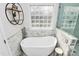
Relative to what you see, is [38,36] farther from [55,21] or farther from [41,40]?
[55,21]

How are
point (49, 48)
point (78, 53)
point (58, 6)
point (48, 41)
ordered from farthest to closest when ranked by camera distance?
point (48, 41) < point (58, 6) < point (49, 48) < point (78, 53)

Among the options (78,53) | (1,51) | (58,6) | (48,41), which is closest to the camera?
(1,51)

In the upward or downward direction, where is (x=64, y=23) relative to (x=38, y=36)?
upward

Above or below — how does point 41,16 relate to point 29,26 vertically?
above

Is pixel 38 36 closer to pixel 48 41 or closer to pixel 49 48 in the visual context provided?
pixel 48 41

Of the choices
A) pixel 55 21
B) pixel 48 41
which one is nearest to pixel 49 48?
pixel 48 41

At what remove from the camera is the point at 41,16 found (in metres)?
2.68

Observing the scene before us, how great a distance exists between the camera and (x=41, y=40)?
2639mm

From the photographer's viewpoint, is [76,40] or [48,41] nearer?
[76,40]

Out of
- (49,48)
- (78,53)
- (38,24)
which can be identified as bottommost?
(49,48)

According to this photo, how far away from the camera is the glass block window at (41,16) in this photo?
2.57 metres

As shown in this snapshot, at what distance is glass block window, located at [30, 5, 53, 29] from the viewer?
257 cm

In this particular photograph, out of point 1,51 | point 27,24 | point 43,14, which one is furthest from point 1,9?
point 43,14

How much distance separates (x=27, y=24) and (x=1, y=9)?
4.20ft
